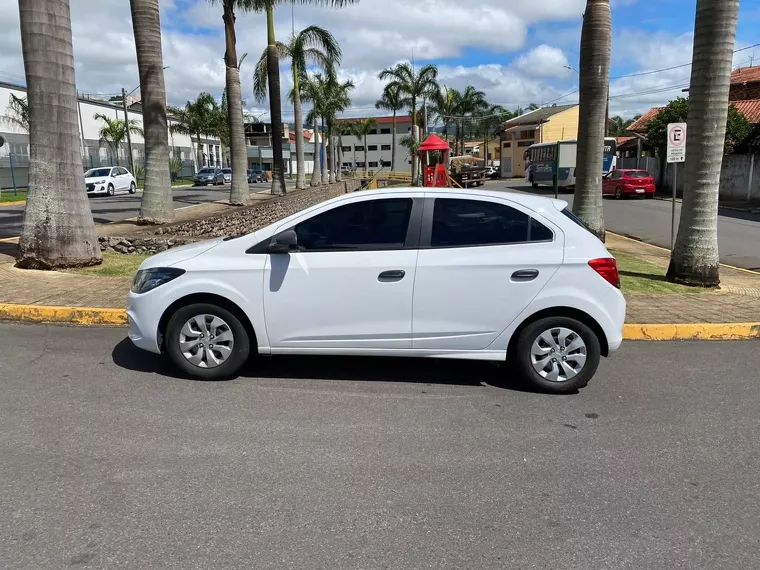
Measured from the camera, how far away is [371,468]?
3723 mm

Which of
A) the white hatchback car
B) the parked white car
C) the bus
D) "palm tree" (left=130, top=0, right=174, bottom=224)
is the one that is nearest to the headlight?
the white hatchback car

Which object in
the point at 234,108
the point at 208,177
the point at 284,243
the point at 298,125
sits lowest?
the point at 284,243

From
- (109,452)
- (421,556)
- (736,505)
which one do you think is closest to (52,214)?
(109,452)

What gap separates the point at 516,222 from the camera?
5.02m

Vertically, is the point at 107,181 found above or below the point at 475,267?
above

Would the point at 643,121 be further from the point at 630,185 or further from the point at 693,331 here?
the point at 693,331

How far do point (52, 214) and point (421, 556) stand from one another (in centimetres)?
816

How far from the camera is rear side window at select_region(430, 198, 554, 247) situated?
4977 mm

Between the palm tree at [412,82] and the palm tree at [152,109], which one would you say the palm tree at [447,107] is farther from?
the palm tree at [152,109]

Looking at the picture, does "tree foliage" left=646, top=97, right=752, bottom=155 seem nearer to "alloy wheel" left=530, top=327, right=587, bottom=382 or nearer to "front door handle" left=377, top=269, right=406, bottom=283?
"alloy wheel" left=530, top=327, right=587, bottom=382

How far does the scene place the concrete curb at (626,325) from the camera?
6.72 metres

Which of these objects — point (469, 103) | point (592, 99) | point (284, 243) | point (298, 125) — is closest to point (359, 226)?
point (284, 243)

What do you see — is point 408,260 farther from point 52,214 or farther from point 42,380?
point 52,214

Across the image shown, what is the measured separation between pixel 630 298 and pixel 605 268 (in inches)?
142
